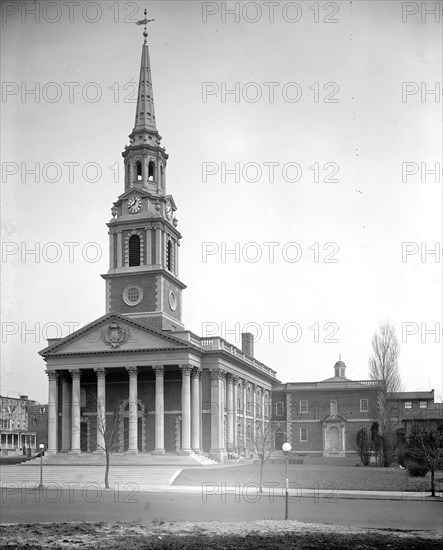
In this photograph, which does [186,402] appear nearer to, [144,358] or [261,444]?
[144,358]

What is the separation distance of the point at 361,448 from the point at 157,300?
71.8 ft

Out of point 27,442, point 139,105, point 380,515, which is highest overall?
point 139,105

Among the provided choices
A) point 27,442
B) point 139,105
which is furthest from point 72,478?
point 27,442

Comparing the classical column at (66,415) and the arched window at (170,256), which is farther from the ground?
the arched window at (170,256)

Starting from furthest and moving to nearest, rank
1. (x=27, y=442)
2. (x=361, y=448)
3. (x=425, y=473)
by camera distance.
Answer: (x=27, y=442) < (x=361, y=448) < (x=425, y=473)

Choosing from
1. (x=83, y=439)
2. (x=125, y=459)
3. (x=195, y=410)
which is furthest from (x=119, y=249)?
(x=125, y=459)

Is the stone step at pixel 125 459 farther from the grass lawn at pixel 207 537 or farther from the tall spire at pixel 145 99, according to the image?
the grass lawn at pixel 207 537

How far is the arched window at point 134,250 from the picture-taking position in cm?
7038

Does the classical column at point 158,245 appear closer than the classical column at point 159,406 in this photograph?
No

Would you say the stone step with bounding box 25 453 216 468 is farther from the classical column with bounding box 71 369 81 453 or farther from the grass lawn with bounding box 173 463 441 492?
the grass lawn with bounding box 173 463 441 492

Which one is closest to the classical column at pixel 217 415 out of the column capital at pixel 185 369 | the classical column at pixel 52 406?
the column capital at pixel 185 369

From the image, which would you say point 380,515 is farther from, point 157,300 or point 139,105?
point 139,105

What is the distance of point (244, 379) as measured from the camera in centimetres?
7775

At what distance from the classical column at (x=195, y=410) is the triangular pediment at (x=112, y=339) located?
3.90 meters
